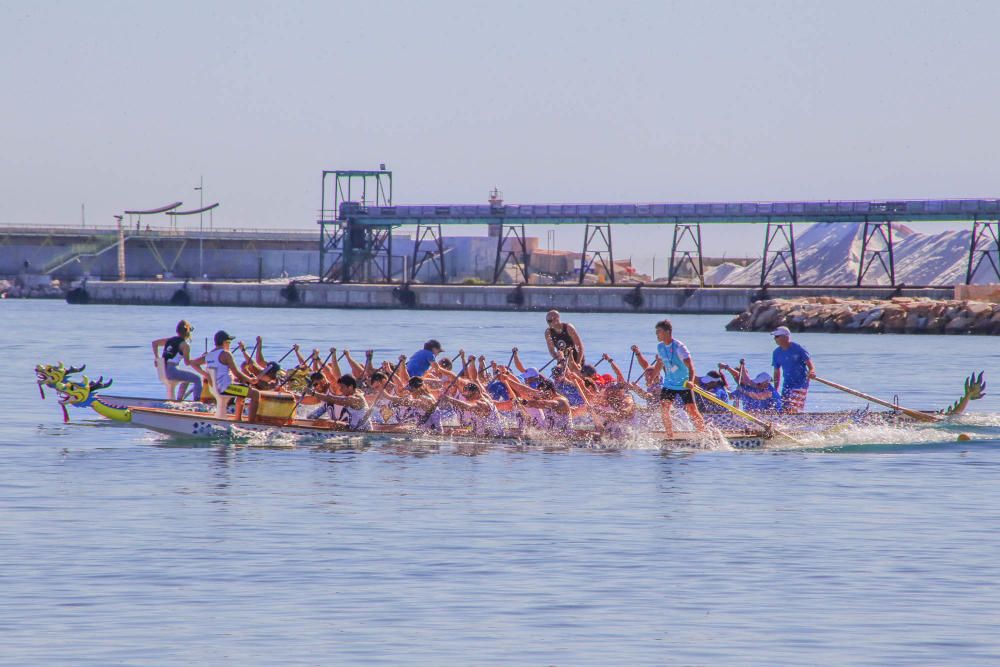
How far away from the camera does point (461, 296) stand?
109188mm

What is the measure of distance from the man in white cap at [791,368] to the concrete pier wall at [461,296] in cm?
7222

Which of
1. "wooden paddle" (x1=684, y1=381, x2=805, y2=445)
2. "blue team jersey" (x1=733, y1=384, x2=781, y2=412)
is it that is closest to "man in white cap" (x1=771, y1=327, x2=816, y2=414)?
"blue team jersey" (x1=733, y1=384, x2=781, y2=412)

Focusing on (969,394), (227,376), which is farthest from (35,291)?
(969,394)

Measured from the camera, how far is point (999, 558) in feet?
51.3

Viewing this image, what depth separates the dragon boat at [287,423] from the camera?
931 inches

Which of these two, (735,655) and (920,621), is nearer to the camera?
(735,655)

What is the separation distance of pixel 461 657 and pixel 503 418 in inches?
493

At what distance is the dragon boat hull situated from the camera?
2362 centimetres

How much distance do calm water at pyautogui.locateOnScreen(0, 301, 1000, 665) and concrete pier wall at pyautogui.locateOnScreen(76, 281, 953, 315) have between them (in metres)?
72.3

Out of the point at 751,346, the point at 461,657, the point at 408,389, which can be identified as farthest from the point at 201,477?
the point at 751,346

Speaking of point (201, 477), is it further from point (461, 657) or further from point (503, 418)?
point (461, 657)

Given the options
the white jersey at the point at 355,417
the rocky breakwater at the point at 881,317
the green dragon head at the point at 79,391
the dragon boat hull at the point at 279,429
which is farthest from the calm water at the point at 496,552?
the rocky breakwater at the point at 881,317

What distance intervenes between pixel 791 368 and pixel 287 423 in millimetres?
7683

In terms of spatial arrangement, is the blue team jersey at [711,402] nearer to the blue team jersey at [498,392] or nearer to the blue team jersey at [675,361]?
the blue team jersey at [675,361]
